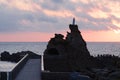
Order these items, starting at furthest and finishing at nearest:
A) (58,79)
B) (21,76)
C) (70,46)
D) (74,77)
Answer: (70,46) → (21,76) → (58,79) → (74,77)

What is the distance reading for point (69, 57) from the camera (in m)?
62.7

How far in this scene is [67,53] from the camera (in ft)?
208

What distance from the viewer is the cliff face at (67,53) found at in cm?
5472

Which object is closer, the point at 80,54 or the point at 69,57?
the point at 69,57

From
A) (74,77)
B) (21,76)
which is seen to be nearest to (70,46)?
(21,76)

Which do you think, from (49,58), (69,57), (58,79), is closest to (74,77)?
(58,79)

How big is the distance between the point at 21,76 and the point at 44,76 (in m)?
2.37

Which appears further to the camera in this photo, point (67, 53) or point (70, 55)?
point (70, 55)

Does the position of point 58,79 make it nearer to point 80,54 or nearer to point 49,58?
point 49,58

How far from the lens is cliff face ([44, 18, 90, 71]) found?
180 feet

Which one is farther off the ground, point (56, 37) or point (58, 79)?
point (56, 37)

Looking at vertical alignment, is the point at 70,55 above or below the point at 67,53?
below

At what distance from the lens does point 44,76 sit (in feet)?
87.6

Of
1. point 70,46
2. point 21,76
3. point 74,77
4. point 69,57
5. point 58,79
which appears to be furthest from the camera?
point 70,46
